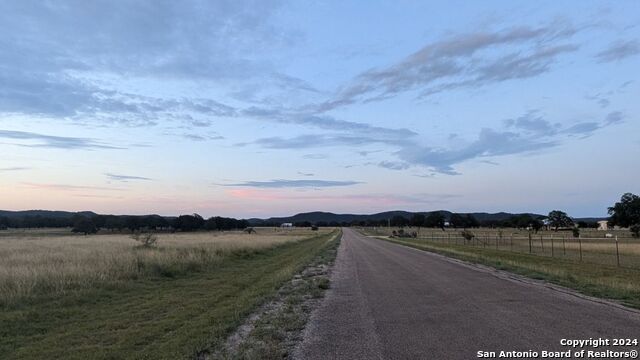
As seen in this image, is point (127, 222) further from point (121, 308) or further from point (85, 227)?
point (121, 308)

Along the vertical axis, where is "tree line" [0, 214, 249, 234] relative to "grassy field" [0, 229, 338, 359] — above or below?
above

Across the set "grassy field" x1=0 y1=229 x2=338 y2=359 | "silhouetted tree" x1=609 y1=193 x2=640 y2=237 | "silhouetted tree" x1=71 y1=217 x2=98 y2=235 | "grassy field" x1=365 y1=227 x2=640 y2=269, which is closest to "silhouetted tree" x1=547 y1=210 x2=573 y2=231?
"silhouetted tree" x1=609 y1=193 x2=640 y2=237

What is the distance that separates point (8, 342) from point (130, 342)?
2836mm

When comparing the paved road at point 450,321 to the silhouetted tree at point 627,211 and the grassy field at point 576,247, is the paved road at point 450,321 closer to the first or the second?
the grassy field at point 576,247

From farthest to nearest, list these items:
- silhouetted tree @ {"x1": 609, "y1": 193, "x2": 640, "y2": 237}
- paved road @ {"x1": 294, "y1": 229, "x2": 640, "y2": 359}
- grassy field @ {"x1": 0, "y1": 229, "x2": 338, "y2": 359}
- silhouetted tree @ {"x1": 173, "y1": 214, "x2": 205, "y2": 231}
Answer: silhouetted tree @ {"x1": 173, "y1": 214, "x2": 205, "y2": 231}, silhouetted tree @ {"x1": 609, "y1": 193, "x2": 640, "y2": 237}, grassy field @ {"x1": 0, "y1": 229, "x2": 338, "y2": 359}, paved road @ {"x1": 294, "y1": 229, "x2": 640, "y2": 359}

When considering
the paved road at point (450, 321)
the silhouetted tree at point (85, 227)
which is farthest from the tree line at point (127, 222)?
the paved road at point (450, 321)

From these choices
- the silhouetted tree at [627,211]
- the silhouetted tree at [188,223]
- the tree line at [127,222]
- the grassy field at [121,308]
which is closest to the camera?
the grassy field at [121,308]

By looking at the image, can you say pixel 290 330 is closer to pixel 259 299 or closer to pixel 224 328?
pixel 224 328

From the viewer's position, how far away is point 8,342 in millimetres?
10430

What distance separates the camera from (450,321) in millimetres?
10398

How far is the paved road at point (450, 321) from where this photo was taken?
814cm

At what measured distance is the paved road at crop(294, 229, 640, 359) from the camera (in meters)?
8.14

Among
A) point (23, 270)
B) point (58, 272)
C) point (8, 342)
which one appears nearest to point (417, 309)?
point (8, 342)

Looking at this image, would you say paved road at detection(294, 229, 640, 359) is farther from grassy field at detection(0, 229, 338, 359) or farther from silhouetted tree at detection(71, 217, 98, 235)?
silhouetted tree at detection(71, 217, 98, 235)
